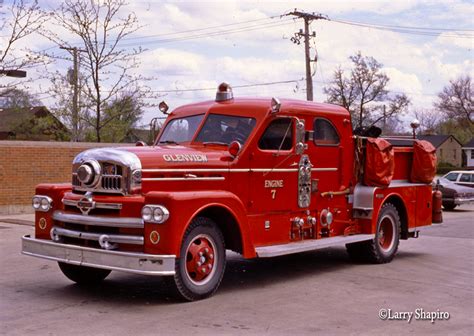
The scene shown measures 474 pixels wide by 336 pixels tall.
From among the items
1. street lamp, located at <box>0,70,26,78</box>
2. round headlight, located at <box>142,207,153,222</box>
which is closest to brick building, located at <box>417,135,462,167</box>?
street lamp, located at <box>0,70,26,78</box>

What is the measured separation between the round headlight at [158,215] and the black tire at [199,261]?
1.40 feet

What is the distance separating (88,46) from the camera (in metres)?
21.1

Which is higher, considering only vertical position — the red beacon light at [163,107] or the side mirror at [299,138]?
the red beacon light at [163,107]

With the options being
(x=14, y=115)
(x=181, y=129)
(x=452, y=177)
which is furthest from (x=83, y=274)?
(x=14, y=115)

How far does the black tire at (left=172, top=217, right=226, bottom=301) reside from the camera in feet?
23.2

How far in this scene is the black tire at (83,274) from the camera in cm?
829

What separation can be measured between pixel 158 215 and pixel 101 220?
78 cm

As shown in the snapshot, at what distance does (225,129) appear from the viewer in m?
8.55

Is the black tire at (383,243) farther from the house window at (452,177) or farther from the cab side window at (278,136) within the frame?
the house window at (452,177)

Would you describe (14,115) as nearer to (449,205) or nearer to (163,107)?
(449,205)

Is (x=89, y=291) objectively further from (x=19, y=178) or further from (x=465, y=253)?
(x=19, y=178)

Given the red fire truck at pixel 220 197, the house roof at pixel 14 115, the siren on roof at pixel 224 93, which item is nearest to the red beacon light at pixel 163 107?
the red fire truck at pixel 220 197

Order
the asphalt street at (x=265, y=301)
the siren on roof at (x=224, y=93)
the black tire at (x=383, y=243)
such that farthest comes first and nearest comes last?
1. the black tire at (x=383, y=243)
2. the siren on roof at (x=224, y=93)
3. the asphalt street at (x=265, y=301)

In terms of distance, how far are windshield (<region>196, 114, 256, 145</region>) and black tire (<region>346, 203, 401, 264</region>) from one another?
3008 millimetres
